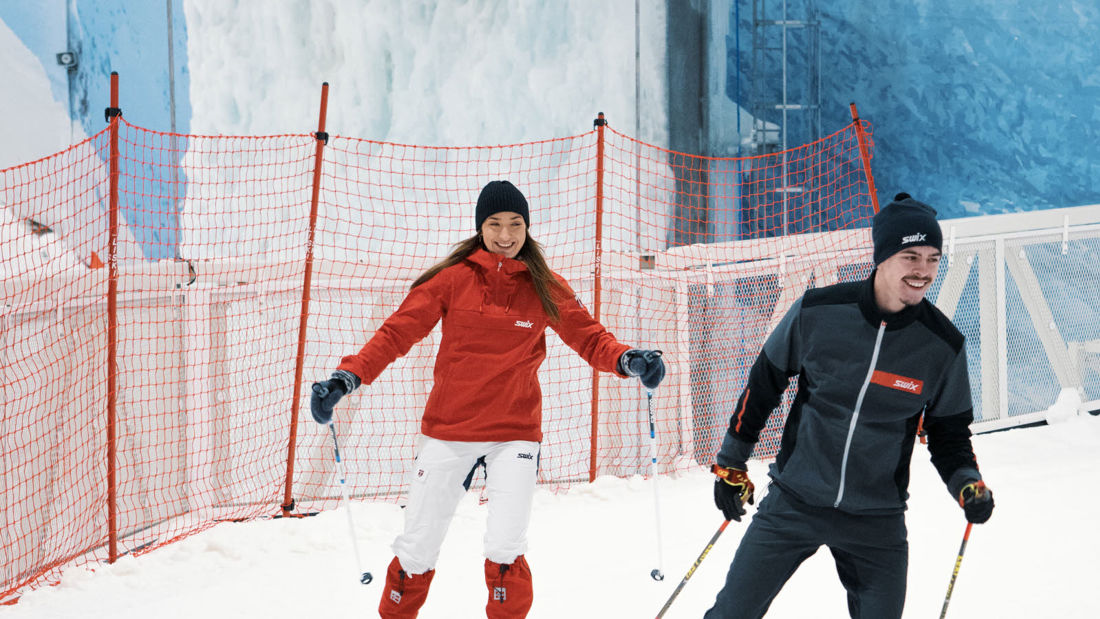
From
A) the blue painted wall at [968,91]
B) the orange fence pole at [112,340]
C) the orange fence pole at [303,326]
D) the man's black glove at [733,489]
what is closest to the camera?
the man's black glove at [733,489]

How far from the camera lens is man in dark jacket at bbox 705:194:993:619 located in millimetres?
2064

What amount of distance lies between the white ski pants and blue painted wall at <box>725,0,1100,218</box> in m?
5.25

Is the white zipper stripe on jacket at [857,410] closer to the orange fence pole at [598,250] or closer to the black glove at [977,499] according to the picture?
the black glove at [977,499]

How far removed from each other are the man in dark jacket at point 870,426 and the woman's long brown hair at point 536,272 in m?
0.88

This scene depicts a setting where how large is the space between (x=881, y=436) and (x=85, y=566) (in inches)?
151

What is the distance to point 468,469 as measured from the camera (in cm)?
271

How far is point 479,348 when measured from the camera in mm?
2703

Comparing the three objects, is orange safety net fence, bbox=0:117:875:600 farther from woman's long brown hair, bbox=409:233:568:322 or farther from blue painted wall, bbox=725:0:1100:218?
woman's long brown hair, bbox=409:233:568:322

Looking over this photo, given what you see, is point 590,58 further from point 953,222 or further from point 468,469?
point 468,469

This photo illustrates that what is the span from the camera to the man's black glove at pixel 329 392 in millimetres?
2434

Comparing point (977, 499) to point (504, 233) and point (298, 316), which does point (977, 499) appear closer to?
point (504, 233)

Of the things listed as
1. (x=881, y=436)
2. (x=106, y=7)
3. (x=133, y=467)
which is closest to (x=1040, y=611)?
(x=881, y=436)

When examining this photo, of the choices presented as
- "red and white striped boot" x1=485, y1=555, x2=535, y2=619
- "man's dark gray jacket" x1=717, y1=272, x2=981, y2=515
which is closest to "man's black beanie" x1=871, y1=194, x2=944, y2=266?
"man's dark gray jacket" x1=717, y1=272, x2=981, y2=515

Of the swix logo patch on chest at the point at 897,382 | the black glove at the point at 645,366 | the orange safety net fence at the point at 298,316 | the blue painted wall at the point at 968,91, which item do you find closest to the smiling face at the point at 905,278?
the swix logo patch on chest at the point at 897,382
